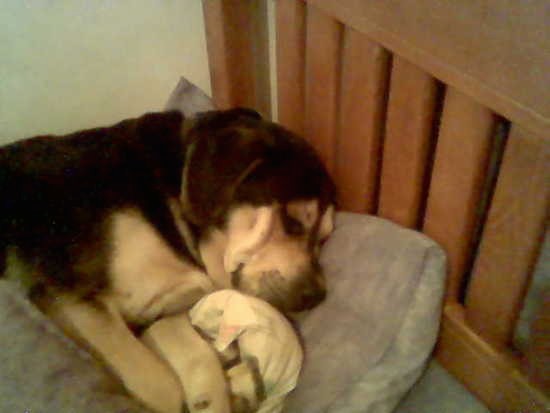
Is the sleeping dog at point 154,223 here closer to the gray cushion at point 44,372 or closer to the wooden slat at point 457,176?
the gray cushion at point 44,372

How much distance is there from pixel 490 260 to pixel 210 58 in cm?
111

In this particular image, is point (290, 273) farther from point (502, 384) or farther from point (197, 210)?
point (502, 384)

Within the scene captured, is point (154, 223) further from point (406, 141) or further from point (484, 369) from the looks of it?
point (484, 369)

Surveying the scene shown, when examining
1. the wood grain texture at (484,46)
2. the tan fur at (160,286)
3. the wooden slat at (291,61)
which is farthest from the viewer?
the wooden slat at (291,61)

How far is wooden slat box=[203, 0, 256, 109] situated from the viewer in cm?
167

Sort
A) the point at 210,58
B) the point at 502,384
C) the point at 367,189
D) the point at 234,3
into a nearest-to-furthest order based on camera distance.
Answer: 1. the point at 502,384
2. the point at 367,189
3. the point at 234,3
4. the point at 210,58

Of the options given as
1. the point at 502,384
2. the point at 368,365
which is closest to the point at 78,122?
the point at 368,365

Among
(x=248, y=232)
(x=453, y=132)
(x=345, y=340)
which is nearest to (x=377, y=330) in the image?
(x=345, y=340)

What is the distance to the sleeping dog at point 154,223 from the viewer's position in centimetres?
121

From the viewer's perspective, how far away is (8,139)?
5.68ft

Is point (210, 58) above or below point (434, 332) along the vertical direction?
above

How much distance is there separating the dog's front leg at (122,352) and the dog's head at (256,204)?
28 cm

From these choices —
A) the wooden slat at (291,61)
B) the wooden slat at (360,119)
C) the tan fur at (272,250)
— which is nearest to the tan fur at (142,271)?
the tan fur at (272,250)

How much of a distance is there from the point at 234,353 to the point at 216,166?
45 centimetres
